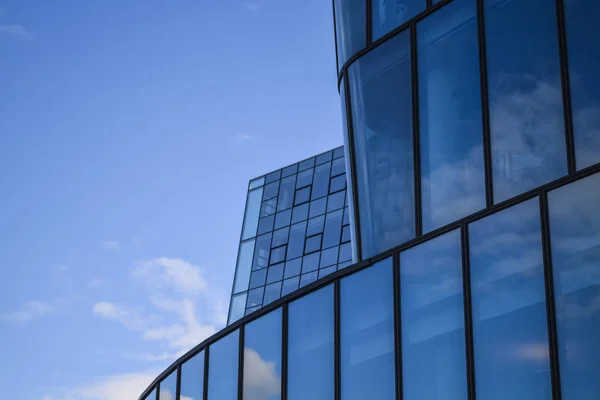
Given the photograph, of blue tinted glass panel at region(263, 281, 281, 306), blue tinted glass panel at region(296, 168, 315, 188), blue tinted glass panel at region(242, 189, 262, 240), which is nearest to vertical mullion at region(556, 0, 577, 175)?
blue tinted glass panel at region(263, 281, 281, 306)

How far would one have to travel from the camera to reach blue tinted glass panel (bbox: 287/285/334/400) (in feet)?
59.3

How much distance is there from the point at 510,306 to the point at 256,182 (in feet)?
133

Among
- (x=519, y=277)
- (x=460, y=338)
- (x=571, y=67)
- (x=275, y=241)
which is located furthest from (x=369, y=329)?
(x=275, y=241)

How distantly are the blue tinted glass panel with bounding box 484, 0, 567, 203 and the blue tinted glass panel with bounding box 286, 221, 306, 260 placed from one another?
31448 millimetres

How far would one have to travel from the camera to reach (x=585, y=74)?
1662 centimetres

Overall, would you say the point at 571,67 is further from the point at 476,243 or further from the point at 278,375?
the point at 278,375

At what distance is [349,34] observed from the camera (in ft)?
74.6

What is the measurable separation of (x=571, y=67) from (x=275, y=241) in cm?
3516

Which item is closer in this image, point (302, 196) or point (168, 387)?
point (168, 387)

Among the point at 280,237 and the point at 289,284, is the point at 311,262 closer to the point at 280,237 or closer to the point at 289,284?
the point at 289,284

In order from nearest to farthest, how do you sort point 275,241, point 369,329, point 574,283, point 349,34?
point 574,283
point 369,329
point 349,34
point 275,241

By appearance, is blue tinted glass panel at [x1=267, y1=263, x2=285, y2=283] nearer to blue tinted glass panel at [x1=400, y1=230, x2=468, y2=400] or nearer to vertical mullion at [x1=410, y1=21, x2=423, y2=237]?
vertical mullion at [x1=410, y1=21, x2=423, y2=237]

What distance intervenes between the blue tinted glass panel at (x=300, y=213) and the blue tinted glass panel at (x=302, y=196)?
362mm

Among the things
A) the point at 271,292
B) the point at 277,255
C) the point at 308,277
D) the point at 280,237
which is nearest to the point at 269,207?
the point at 280,237
